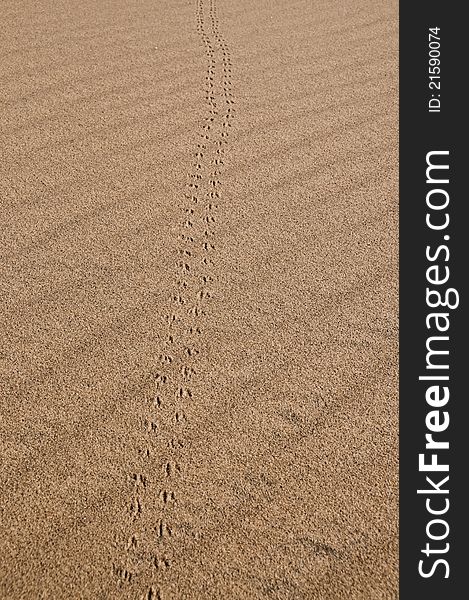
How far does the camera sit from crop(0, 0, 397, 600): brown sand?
2152mm

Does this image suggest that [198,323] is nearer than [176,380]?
No

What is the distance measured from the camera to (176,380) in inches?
105

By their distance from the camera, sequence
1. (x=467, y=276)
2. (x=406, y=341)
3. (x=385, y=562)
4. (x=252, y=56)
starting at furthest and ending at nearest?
(x=252, y=56), (x=467, y=276), (x=406, y=341), (x=385, y=562)

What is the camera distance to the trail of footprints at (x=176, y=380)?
2129 millimetres

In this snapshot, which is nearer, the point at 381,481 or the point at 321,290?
the point at 381,481

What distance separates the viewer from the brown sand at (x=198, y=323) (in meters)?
2.15

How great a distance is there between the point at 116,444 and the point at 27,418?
0.34 meters

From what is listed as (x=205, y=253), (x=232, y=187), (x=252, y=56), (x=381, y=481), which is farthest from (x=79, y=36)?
(x=381, y=481)

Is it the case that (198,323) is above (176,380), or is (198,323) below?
above

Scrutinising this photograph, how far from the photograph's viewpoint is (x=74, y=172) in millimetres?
3779

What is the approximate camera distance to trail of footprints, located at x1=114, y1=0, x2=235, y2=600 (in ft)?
6.98

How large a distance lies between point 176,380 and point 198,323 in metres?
0.33

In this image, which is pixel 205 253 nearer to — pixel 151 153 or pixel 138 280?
pixel 138 280

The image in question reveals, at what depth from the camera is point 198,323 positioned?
293 centimetres
